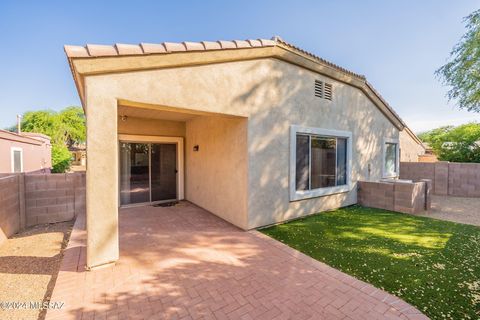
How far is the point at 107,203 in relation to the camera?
4.07 metres

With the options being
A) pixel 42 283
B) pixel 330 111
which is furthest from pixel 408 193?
pixel 42 283

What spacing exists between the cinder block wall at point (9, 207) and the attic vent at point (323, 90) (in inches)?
383

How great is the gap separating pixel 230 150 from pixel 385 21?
32.4ft

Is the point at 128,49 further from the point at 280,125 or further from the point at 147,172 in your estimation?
the point at 147,172

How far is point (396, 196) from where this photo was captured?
8.64 m

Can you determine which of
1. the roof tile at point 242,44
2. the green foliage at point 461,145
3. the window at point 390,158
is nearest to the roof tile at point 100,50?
the roof tile at point 242,44

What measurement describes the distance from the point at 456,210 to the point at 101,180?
1287cm

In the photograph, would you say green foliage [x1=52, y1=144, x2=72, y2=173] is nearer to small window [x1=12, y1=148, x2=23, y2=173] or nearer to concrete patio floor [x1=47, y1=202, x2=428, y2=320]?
small window [x1=12, y1=148, x2=23, y2=173]

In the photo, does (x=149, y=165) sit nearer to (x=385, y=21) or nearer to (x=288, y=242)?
(x=288, y=242)

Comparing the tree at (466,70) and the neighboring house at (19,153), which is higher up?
the tree at (466,70)

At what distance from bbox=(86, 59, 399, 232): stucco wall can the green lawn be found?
3.43ft

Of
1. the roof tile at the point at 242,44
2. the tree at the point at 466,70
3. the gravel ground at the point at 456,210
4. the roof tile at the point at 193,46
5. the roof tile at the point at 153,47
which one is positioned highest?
the tree at the point at 466,70

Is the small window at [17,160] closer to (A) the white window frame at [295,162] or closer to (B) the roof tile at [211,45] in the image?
(B) the roof tile at [211,45]

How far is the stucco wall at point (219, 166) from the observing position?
634 centimetres
